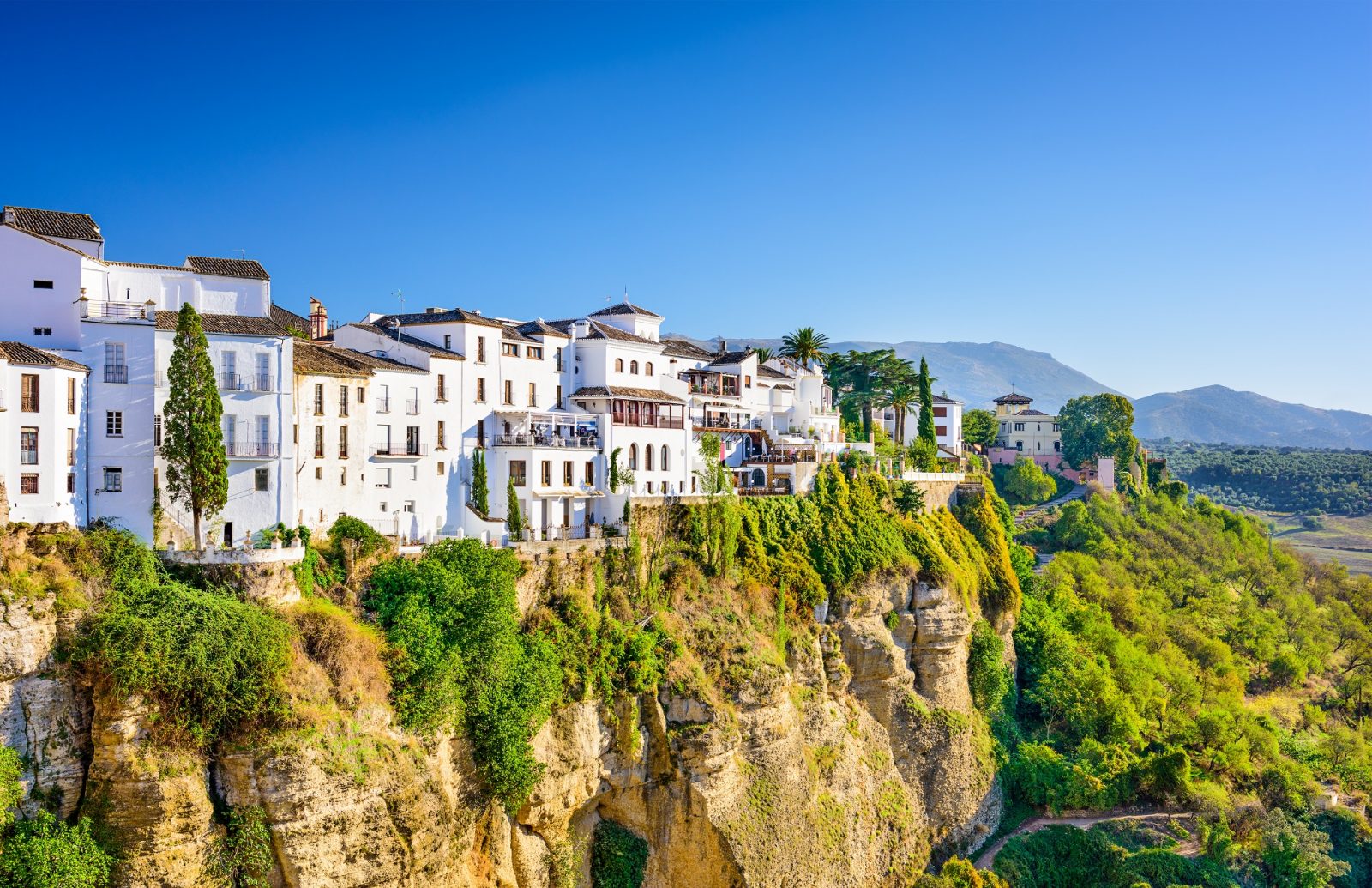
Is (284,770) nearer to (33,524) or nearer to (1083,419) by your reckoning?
(33,524)

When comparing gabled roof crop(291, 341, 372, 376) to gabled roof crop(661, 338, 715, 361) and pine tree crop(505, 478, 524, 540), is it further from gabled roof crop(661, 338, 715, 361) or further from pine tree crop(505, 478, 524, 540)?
gabled roof crop(661, 338, 715, 361)

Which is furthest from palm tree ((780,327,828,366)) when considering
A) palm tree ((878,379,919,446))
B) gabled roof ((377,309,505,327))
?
gabled roof ((377,309,505,327))

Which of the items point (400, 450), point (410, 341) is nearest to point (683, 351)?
point (410, 341)

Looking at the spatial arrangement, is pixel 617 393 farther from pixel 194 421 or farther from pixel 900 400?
pixel 900 400

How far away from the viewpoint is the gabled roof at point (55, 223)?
39.9 metres

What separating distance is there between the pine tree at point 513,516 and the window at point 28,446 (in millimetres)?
18200

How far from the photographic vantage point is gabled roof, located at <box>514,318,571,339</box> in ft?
179

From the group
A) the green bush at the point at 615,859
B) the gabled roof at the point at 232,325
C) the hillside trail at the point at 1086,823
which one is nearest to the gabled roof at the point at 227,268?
the gabled roof at the point at 232,325

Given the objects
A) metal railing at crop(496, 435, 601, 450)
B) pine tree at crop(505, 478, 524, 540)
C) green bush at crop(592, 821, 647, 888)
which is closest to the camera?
green bush at crop(592, 821, 647, 888)

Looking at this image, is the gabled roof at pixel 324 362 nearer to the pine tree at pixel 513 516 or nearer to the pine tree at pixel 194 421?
the pine tree at pixel 194 421

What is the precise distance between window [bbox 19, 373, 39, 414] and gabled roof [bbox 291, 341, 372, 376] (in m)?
8.12

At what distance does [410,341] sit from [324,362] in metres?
6.49

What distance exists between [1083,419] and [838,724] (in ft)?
208

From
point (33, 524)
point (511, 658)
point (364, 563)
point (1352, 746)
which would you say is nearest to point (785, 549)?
point (511, 658)
